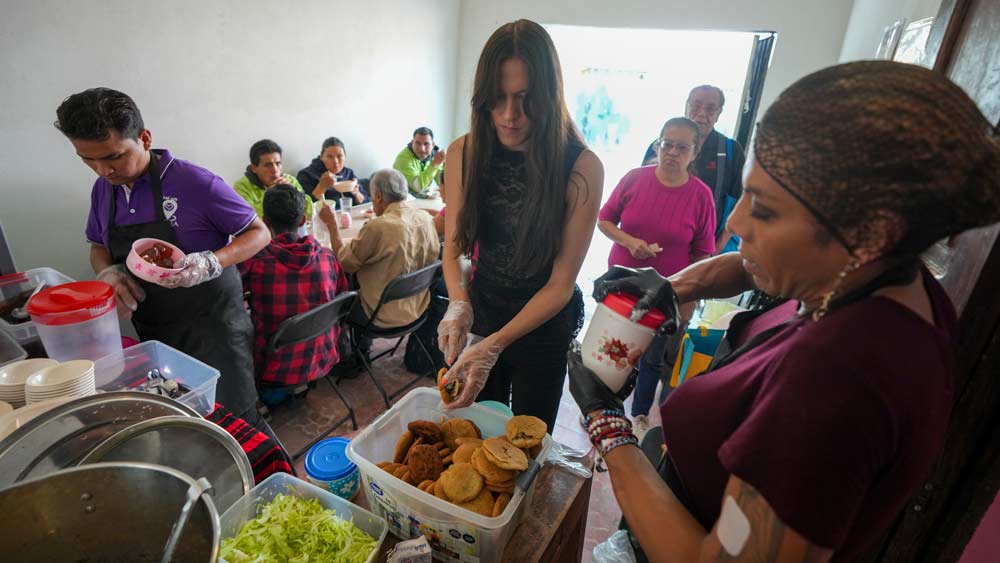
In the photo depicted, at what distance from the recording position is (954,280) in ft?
Result: 2.97

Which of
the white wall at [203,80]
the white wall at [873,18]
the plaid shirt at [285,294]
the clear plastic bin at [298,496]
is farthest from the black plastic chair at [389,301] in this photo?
the white wall at [873,18]

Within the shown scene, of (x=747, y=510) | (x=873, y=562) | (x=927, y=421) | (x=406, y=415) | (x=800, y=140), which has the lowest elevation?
(x=873, y=562)

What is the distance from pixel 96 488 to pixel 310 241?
190cm

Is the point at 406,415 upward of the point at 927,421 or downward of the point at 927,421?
downward

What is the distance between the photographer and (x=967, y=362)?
34.6 inches

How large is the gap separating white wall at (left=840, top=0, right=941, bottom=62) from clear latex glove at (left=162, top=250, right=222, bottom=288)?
9.46 ft

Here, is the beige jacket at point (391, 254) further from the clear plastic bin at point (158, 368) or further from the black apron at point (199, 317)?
the clear plastic bin at point (158, 368)

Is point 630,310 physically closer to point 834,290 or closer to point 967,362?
point 834,290

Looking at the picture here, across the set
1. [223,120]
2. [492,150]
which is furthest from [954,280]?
[223,120]

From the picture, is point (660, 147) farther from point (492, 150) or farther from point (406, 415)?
point (406, 415)

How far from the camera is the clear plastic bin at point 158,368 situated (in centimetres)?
118

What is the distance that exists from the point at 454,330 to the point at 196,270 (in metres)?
1.01

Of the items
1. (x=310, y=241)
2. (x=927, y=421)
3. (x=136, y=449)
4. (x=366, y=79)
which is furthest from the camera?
(x=366, y=79)

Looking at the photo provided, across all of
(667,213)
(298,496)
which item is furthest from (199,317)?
(667,213)
